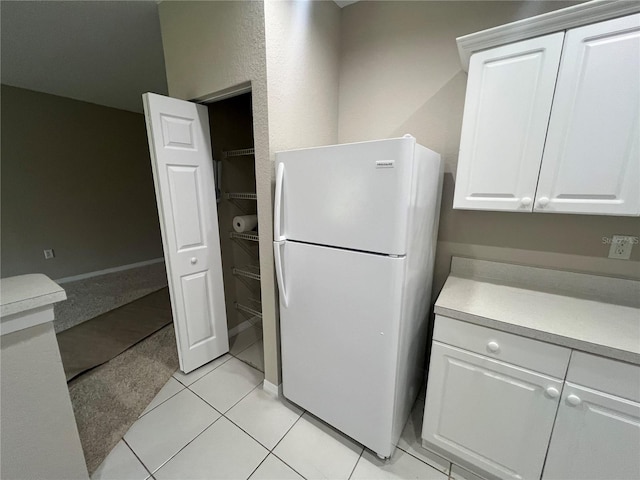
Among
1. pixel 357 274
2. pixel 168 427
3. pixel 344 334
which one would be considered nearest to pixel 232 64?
pixel 357 274

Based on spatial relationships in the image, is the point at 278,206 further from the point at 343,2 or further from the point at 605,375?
the point at 343,2

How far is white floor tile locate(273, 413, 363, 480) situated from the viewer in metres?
1.35

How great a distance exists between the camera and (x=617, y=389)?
93 cm

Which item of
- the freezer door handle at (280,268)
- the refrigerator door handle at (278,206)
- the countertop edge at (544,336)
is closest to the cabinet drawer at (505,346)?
the countertop edge at (544,336)

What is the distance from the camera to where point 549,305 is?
1.27 meters

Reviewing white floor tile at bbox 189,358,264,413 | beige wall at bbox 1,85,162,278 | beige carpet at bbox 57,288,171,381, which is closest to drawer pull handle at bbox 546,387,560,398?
white floor tile at bbox 189,358,264,413

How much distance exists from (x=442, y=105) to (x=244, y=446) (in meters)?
2.41

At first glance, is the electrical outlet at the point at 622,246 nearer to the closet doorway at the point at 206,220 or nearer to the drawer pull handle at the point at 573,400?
the drawer pull handle at the point at 573,400

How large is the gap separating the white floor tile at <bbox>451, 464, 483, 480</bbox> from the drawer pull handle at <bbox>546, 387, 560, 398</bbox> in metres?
0.66

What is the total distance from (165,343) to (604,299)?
3213mm

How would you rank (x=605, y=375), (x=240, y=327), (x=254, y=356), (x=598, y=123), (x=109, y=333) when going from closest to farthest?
(x=605, y=375) → (x=598, y=123) → (x=254, y=356) → (x=109, y=333) → (x=240, y=327)

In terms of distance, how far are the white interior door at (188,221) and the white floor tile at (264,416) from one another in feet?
1.92

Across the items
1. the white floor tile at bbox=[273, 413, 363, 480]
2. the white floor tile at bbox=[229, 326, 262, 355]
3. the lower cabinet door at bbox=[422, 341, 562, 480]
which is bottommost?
the white floor tile at bbox=[229, 326, 262, 355]

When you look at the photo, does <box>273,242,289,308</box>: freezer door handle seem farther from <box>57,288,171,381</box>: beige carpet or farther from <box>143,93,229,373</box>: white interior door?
<box>57,288,171,381</box>: beige carpet
